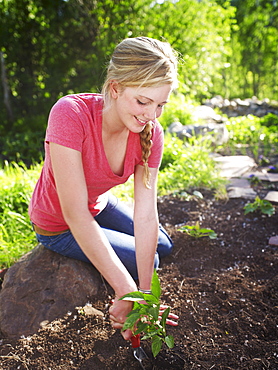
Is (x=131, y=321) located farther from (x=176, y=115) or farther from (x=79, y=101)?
(x=176, y=115)

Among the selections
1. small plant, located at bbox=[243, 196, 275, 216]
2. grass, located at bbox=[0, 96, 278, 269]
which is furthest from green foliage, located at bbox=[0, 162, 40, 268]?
small plant, located at bbox=[243, 196, 275, 216]

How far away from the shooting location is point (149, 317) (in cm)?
146

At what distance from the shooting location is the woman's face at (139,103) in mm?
1412

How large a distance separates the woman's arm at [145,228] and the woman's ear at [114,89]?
1.52ft

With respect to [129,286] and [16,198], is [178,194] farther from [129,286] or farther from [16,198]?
[129,286]

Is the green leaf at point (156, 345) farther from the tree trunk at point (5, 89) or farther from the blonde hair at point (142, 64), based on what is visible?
the tree trunk at point (5, 89)

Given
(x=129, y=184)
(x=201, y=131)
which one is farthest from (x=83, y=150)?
(x=201, y=131)

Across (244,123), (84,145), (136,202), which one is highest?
(84,145)

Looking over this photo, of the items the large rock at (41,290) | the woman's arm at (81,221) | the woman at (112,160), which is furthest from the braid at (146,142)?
the large rock at (41,290)

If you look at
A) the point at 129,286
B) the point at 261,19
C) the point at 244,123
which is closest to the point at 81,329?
the point at 129,286

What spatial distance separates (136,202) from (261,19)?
54.2 feet

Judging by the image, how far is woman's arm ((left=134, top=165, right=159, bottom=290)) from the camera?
1.69 meters

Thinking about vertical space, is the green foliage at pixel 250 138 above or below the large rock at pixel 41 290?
below

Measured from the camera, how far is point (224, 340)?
Answer: 5.30 ft
